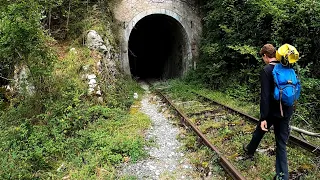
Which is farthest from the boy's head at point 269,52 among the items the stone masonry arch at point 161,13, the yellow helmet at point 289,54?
the stone masonry arch at point 161,13

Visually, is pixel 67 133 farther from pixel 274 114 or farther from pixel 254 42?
pixel 254 42

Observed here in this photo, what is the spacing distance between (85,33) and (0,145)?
5.64 m

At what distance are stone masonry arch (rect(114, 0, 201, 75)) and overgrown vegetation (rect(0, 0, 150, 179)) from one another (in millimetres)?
5350

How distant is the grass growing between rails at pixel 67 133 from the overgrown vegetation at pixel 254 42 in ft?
14.0

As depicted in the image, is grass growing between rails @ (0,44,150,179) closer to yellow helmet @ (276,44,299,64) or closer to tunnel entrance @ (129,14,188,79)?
yellow helmet @ (276,44,299,64)

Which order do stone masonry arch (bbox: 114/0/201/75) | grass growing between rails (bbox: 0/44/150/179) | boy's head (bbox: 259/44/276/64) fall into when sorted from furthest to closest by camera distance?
stone masonry arch (bbox: 114/0/201/75) → grass growing between rails (bbox: 0/44/150/179) → boy's head (bbox: 259/44/276/64)

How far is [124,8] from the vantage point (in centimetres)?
1366

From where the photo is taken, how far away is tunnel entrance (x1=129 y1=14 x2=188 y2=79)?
1553 centimetres

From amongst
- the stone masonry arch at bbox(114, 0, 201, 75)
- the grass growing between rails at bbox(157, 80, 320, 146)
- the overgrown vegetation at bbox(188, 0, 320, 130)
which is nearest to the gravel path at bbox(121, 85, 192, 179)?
the grass growing between rails at bbox(157, 80, 320, 146)

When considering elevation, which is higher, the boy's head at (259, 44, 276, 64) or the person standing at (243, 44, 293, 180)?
the boy's head at (259, 44, 276, 64)

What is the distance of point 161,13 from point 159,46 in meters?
7.18

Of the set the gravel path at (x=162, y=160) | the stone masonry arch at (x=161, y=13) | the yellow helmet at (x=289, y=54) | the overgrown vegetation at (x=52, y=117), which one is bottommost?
the gravel path at (x=162, y=160)

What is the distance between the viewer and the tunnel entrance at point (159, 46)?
50.9 feet

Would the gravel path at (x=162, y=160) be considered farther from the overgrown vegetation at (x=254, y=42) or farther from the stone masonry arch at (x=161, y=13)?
the stone masonry arch at (x=161, y=13)
